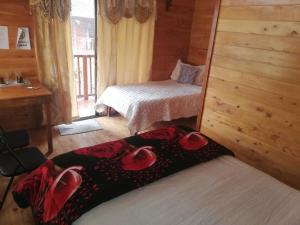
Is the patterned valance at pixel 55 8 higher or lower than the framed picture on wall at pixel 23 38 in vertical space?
higher

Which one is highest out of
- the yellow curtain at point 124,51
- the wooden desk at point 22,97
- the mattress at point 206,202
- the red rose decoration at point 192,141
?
the yellow curtain at point 124,51

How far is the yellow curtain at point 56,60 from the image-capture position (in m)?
2.81

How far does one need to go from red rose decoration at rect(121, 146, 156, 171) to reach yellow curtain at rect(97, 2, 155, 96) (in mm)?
2127

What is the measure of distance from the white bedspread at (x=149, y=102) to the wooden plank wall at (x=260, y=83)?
Answer: 890 mm

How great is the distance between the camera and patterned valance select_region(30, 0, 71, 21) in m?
2.70

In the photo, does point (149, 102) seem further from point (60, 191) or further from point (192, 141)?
point (60, 191)

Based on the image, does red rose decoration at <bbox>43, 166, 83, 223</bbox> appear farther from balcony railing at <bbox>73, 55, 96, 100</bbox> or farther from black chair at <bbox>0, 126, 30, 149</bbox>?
balcony railing at <bbox>73, 55, 96, 100</bbox>

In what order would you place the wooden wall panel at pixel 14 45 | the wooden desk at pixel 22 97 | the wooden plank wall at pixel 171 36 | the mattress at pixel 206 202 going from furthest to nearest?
the wooden plank wall at pixel 171 36 → the wooden wall panel at pixel 14 45 → the wooden desk at pixel 22 97 → the mattress at pixel 206 202

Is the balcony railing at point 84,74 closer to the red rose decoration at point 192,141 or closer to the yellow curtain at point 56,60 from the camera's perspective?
the yellow curtain at point 56,60

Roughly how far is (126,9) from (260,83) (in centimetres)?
221

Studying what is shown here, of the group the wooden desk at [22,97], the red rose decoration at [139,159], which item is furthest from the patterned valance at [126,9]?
the red rose decoration at [139,159]

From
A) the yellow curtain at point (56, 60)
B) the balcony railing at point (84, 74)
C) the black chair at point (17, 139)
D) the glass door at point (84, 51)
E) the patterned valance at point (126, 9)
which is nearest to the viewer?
the black chair at point (17, 139)

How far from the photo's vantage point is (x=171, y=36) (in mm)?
4012

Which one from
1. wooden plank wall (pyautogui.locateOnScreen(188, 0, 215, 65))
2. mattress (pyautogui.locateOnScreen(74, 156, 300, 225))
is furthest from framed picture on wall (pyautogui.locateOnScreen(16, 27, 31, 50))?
wooden plank wall (pyautogui.locateOnScreen(188, 0, 215, 65))
